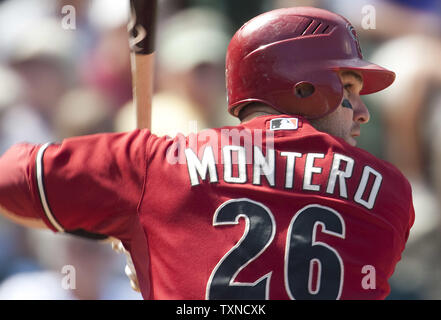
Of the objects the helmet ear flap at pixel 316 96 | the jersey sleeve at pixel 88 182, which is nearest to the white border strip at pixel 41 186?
the jersey sleeve at pixel 88 182

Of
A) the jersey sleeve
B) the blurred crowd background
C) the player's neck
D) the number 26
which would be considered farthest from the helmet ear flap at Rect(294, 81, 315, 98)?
the blurred crowd background

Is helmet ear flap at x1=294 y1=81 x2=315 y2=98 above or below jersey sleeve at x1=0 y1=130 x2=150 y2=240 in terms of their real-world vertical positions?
above

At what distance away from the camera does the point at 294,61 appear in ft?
8.57

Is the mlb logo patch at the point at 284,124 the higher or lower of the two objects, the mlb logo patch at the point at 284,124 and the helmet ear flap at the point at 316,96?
the lower

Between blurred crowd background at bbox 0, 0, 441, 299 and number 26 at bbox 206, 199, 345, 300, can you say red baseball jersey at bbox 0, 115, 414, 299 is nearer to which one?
number 26 at bbox 206, 199, 345, 300

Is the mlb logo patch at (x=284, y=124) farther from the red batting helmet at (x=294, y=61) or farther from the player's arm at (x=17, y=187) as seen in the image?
the player's arm at (x=17, y=187)

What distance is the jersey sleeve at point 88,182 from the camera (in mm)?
2164

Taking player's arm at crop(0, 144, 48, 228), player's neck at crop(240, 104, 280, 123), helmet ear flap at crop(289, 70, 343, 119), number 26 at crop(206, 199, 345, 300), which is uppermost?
helmet ear flap at crop(289, 70, 343, 119)

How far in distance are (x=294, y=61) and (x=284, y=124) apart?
1.02ft

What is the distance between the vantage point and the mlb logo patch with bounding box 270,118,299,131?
2.42 m

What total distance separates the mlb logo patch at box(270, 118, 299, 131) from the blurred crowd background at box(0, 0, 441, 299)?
1.59m

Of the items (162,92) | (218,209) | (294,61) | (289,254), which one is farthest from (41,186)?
(162,92)

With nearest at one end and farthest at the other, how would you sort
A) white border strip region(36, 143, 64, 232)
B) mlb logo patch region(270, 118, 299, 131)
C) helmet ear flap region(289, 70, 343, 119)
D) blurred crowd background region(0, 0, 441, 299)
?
white border strip region(36, 143, 64, 232), mlb logo patch region(270, 118, 299, 131), helmet ear flap region(289, 70, 343, 119), blurred crowd background region(0, 0, 441, 299)

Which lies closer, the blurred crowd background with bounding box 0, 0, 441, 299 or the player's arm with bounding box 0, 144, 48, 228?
the player's arm with bounding box 0, 144, 48, 228
